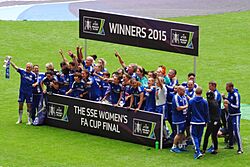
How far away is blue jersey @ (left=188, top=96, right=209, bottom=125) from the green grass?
87 cm

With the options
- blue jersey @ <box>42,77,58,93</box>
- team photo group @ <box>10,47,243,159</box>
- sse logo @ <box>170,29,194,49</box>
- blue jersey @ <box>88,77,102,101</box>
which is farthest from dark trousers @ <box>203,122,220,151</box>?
blue jersey @ <box>42,77,58,93</box>

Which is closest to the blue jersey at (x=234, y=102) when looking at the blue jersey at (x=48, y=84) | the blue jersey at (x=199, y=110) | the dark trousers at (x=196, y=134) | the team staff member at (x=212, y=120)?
the team staff member at (x=212, y=120)

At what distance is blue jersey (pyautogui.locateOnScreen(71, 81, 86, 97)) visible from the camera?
23.5 meters

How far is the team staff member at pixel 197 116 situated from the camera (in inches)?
816

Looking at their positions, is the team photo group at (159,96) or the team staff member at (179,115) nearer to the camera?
the team photo group at (159,96)

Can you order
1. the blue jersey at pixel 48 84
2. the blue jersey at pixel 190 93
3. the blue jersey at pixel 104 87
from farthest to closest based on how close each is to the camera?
1. the blue jersey at pixel 48 84
2. the blue jersey at pixel 104 87
3. the blue jersey at pixel 190 93

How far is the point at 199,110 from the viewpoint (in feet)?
68.1

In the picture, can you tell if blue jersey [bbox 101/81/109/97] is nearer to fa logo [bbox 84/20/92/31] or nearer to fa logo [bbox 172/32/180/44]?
fa logo [bbox 84/20/92/31]

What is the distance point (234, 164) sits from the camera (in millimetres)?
20266

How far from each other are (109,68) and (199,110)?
11.2 m

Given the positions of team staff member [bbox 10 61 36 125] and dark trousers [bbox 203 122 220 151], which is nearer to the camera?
dark trousers [bbox 203 122 220 151]

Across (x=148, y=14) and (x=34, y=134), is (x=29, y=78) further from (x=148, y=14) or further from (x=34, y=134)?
(x=148, y=14)

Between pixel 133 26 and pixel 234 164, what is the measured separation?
204 inches

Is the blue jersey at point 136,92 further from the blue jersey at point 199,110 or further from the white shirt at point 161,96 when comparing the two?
the blue jersey at point 199,110
